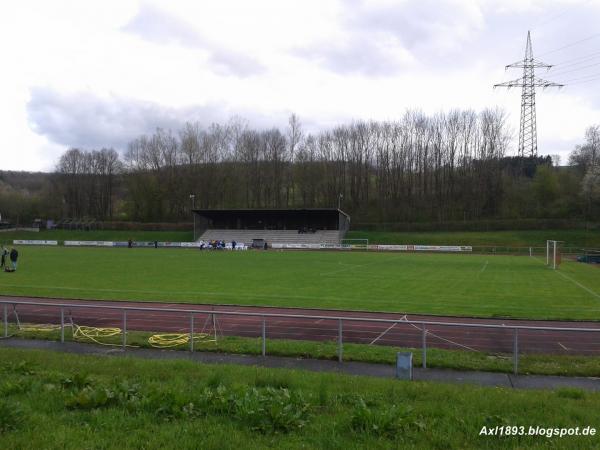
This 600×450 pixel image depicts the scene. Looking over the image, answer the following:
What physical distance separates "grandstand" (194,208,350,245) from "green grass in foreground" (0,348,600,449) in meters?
71.5

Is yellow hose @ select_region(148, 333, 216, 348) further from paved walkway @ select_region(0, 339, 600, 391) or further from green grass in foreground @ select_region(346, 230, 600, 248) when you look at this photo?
green grass in foreground @ select_region(346, 230, 600, 248)

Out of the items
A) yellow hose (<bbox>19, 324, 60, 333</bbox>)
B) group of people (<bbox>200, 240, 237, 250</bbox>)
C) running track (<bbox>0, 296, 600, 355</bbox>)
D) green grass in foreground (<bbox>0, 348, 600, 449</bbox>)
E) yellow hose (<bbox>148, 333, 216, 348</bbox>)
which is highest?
green grass in foreground (<bbox>0, 348, 600, 449</bbox>)

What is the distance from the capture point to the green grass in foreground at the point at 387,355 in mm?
10406

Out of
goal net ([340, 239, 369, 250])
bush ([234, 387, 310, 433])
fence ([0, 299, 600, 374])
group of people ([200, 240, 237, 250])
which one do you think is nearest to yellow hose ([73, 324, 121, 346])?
fence ([0, 299, 600, 374])

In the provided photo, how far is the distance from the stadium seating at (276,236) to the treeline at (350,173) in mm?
19284

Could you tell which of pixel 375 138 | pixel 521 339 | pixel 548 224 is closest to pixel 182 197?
pixel 375 138

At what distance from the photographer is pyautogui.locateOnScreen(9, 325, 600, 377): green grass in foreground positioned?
10406 millimetres

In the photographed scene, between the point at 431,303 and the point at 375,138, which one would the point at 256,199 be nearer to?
the point at 375,138

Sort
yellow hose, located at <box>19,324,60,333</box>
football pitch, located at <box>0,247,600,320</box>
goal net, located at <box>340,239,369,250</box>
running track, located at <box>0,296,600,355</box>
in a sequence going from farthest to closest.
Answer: goal net, located at <box>340,239,369,250</box> < football pitch, located at <box>0,247,600,320</box> < yellow hose, located at <box>19,324,60,333</box> < running track, located at <box>0,296,600,355</box>

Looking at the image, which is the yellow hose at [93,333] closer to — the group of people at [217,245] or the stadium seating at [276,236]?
the group of people at [217,245]

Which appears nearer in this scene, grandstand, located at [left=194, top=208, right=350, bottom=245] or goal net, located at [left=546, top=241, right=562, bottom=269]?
goal net, located at [left=546, top=241, right=562, bottom=269]

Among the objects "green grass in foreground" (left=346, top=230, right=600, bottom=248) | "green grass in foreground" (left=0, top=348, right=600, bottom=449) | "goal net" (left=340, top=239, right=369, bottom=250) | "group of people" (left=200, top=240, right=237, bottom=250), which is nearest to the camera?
"green grass in foreground" (left=0, top=348, right=600, bottom=449)

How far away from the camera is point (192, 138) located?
116188mm

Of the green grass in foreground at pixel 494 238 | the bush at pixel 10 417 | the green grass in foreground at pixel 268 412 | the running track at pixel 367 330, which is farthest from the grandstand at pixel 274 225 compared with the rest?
the bush at pixel 10 417
